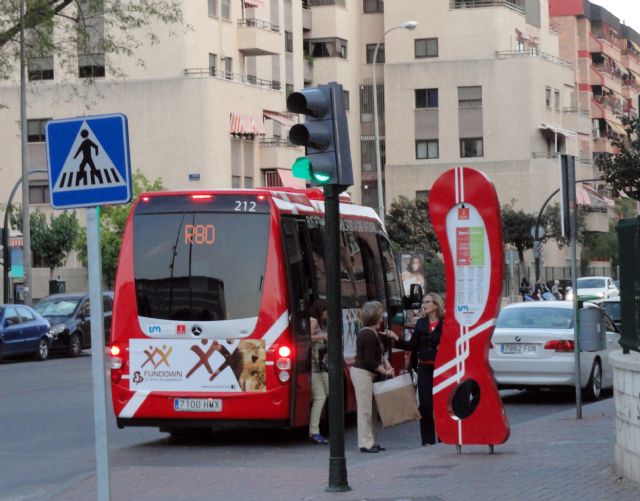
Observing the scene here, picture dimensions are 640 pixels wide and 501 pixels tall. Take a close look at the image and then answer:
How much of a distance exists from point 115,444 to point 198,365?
1878mm

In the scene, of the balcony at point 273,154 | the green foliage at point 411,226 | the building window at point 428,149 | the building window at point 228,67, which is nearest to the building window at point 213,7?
the building window at point 228,67

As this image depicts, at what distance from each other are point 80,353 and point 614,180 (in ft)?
70.2

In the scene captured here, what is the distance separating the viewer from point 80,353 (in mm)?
41188

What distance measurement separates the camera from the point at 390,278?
21125 mm

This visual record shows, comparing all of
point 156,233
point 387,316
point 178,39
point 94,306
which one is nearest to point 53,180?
point 94,306

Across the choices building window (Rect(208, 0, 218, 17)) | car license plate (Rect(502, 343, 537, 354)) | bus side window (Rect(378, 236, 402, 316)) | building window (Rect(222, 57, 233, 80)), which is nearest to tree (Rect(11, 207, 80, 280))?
building window (Rect(222, 57, 233, 80))

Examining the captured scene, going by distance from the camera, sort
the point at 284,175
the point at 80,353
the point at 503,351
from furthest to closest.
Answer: the point at 284,175 < the point at 80,353 < the point at 503,351

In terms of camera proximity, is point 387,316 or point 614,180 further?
point 614,180

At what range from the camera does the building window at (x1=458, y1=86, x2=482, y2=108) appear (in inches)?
3250

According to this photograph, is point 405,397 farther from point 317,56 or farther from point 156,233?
point 317,56

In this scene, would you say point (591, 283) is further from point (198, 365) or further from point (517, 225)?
point (198, 365)

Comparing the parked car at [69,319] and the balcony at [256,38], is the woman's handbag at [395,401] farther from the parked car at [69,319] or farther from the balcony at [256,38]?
the balcony at [256,38]

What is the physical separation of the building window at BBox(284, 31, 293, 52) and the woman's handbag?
59.8 metres

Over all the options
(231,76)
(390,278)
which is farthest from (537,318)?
(231,76)
